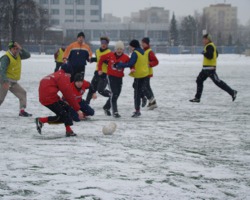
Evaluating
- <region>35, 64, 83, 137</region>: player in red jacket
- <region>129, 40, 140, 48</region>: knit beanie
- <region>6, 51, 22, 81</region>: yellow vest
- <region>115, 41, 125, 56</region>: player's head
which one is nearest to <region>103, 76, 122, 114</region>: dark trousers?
<region>115, 41, 125, 56</region>: player's head

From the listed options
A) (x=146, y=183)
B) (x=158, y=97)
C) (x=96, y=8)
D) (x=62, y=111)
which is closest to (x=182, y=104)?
(x=158, y=97)

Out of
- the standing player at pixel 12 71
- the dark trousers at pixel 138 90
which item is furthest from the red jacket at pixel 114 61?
the standing player at pixel 12 71

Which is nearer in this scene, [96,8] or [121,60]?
[121,60]

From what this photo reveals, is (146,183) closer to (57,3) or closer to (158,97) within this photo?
(158,97)

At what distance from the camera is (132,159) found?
19.7 feet

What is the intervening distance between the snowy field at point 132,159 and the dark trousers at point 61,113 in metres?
0.29

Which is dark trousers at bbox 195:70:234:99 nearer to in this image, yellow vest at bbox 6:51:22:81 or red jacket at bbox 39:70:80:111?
yellow vest at bbox 6:51:22:81

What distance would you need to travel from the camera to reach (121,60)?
33.0ft

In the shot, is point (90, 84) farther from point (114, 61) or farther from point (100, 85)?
point (100, 85)

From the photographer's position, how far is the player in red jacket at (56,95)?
24.1 ft

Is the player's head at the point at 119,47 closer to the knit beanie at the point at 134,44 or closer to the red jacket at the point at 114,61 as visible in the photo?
the red jacket at the point at 114,61

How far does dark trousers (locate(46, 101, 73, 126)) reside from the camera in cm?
761

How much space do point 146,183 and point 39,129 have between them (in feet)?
11.0

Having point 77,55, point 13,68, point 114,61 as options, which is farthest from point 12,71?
point 114,61
